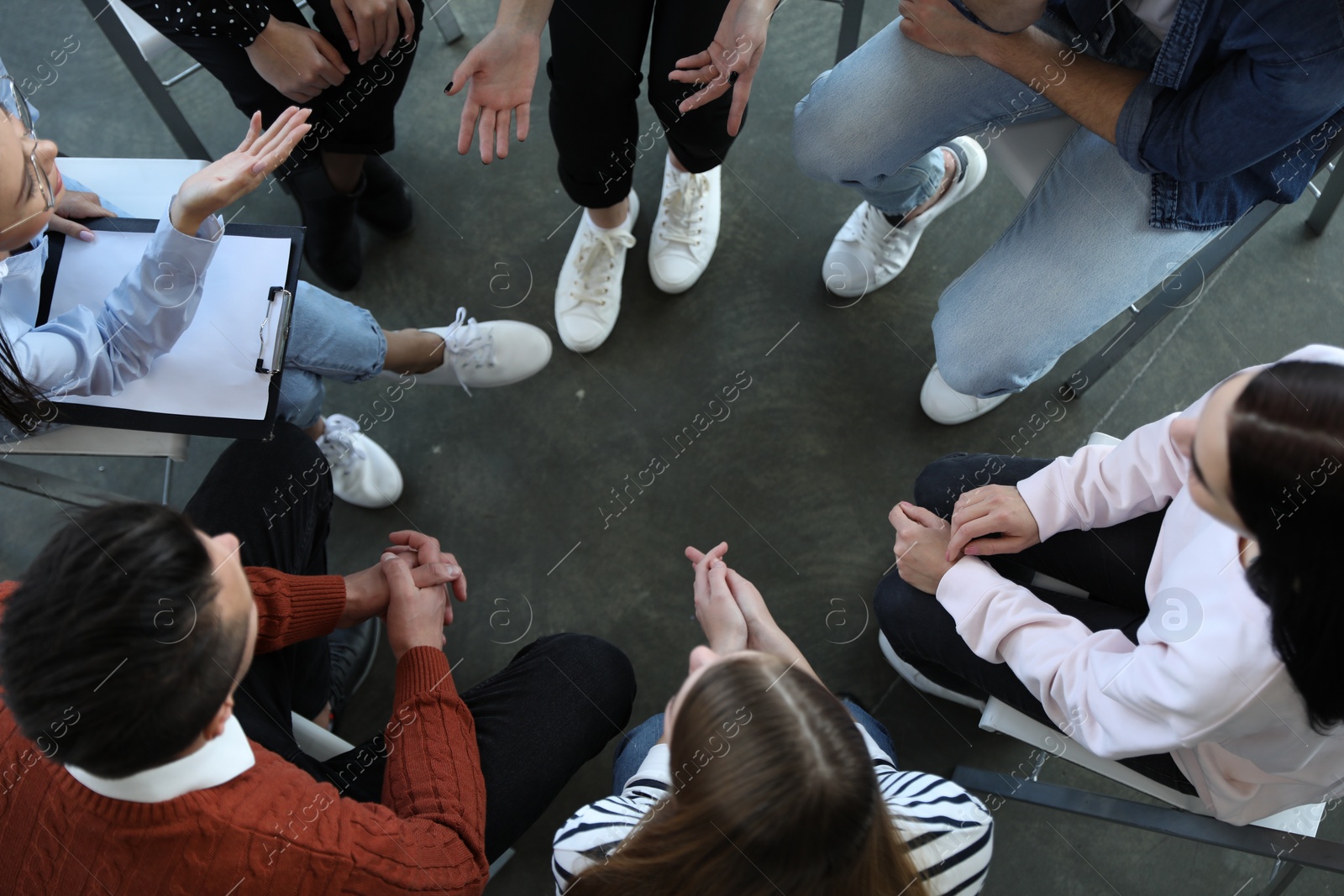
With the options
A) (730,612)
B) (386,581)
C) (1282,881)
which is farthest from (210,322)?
(1282,881)

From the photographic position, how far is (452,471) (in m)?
1.88

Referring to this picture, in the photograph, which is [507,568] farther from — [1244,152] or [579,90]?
[1244,152]

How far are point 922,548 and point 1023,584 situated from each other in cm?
16

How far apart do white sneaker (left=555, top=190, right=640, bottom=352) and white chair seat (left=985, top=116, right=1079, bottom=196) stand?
780mm

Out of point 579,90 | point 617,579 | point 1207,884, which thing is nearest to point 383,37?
point 579,90

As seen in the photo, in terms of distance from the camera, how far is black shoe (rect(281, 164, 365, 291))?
1779 mm

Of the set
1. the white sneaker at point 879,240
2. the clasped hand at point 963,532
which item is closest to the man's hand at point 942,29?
the white sneaker at point 879,240

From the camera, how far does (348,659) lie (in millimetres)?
1661

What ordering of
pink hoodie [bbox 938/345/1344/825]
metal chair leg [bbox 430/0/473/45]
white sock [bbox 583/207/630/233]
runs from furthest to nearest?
metal chair leg [bbox 430/0/473/45], white sock [bbox 583/207/630/233], pink hoodie [bbox 938/345/1344/825]

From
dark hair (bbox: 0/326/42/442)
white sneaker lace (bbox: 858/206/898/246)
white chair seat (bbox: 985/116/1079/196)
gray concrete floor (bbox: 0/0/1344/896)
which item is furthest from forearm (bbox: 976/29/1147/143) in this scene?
dark hair (bbox: 0/326/42/442)

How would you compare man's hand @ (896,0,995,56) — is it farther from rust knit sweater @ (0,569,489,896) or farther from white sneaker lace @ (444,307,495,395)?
rust knit sweater @ (0,569,489,896)

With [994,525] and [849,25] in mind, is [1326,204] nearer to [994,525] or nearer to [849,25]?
[849,25]

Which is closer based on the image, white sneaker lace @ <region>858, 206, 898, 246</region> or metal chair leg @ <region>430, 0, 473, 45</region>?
white sneaker lace @ <region>858, 206, 898, 246</region>

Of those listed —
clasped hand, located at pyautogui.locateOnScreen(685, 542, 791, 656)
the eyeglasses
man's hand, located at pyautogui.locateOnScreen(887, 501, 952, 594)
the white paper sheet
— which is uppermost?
the eyeglasses
